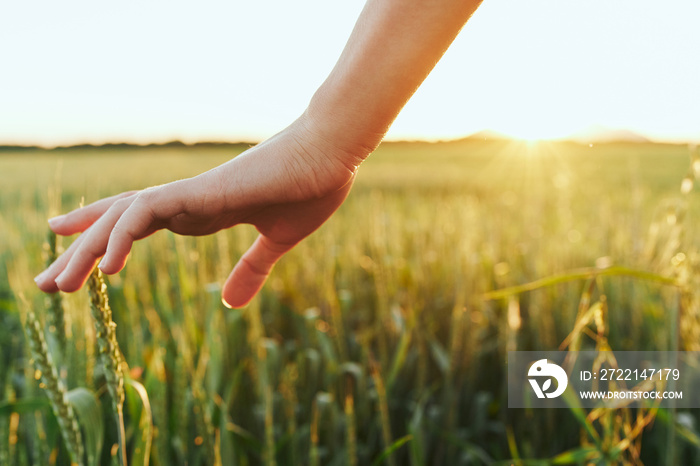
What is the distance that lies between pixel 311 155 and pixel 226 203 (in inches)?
5.8

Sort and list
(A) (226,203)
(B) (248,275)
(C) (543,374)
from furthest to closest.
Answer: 1. (C) (543,374)
2. (B) (248,275)
3. (A) (226,203)

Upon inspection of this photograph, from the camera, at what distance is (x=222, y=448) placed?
1.06 metres

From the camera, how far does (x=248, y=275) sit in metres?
0.92

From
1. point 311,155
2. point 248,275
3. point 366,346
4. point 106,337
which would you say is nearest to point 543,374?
point 366,346

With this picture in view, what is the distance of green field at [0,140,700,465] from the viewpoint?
0.92m

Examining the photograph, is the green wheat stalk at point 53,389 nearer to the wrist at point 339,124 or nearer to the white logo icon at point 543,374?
the wrist at point 339,124

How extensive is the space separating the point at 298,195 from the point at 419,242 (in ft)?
6.32

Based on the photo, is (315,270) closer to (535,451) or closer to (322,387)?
(322,387)

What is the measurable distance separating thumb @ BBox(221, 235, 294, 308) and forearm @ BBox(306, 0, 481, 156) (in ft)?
0.90

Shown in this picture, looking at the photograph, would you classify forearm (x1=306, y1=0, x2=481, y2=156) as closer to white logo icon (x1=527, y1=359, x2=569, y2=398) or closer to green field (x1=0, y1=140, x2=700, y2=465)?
green field (x1=0, y1=140, x2=700, y2=465)

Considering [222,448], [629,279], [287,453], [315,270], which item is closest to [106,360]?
[222,448]

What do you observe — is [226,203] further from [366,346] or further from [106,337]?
[366,346]

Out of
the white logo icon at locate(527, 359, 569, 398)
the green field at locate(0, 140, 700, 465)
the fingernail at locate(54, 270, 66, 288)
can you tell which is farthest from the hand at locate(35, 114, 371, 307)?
the white logo icon at locate(527, 359, 569, 398)

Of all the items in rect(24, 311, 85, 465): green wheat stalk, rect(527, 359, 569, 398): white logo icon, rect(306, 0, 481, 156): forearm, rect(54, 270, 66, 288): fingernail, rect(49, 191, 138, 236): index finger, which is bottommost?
rect(527, 359, 569, 398): white logo icon
